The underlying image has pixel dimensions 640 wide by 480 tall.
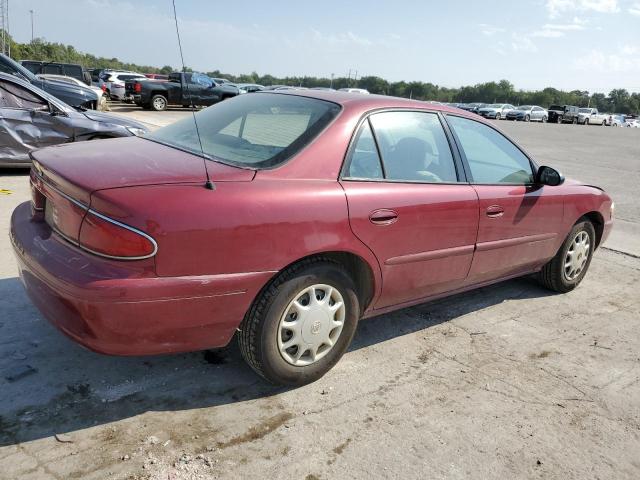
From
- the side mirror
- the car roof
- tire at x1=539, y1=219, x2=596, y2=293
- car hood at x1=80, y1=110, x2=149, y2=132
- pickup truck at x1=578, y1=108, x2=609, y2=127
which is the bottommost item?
tire at x1=539, y1=219, x2=596, y2=293

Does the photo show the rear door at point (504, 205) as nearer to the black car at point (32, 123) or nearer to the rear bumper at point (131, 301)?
the rear bumper at point (131, 301)

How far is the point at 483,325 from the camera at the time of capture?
4000mm

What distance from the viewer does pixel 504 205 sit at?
3.78 metres

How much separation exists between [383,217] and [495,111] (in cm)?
4539

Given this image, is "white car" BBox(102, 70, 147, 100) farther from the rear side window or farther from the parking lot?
the rear side window

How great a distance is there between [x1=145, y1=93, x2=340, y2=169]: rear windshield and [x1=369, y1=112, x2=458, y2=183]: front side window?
13.6 inches

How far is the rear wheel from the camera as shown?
23.5 m

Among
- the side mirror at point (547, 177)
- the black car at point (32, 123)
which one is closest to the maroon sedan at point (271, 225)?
the side mirror at point (547, 177)

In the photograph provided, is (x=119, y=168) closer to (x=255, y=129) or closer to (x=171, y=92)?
(x=255, y=129)

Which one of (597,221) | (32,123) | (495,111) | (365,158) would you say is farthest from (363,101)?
(495,111)

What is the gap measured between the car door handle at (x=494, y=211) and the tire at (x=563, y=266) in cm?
114

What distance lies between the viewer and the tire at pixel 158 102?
77.1ft

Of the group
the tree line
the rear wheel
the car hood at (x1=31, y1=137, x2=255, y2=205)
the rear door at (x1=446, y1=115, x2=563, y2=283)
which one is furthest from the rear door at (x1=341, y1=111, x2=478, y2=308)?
the tree line

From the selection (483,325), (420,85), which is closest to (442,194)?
(483,325)
